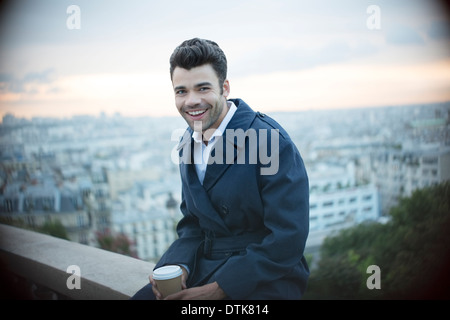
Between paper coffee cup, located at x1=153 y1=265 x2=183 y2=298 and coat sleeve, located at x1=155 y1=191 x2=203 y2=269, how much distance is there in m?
0.10

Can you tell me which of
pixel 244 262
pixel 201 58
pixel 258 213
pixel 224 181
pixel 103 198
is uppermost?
pixel 201 58

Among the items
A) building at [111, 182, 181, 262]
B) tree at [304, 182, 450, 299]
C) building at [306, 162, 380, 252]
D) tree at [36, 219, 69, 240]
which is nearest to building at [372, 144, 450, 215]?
tree at [304, 182, 450, 299]

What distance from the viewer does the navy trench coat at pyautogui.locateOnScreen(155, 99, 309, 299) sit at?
1166 millimetres

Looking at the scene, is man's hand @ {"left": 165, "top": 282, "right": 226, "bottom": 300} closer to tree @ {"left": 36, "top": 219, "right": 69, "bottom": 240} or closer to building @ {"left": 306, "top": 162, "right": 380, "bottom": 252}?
tree @ {"left": 36, "top": 219, "right": 69, "bottom": 240}

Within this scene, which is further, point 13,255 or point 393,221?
point 393,221

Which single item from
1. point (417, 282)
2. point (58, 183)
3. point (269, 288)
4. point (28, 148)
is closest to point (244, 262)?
point (269, 288)

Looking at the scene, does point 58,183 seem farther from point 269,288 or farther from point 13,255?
point 269,288

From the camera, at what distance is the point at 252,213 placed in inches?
49.1

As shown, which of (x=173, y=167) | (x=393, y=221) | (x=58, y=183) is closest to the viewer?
(x=393, y=221)

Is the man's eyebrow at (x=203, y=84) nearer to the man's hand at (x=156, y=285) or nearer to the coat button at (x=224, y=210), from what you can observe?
the coat button at (x=224, y=210)

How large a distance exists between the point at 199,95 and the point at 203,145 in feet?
0.65

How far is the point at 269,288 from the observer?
124 centimetres

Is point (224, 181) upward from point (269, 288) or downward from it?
upward

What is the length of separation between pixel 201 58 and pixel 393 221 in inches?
131
